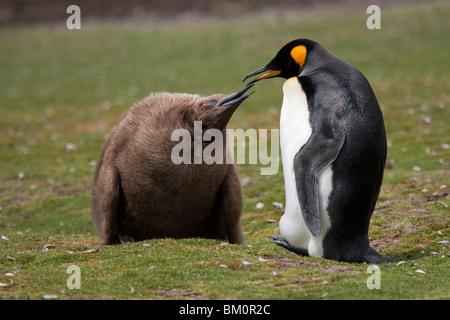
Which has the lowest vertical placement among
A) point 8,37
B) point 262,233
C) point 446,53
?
point 262,233

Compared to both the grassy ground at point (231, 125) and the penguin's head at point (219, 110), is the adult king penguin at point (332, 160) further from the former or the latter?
the penguin's head at point (219, 110)

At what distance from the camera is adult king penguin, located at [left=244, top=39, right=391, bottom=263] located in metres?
5.85

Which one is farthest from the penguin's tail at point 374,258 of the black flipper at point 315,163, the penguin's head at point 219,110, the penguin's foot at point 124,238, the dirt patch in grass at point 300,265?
the penguin's foot at point 124,238

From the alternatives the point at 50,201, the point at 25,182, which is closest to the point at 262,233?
the point at 50,201

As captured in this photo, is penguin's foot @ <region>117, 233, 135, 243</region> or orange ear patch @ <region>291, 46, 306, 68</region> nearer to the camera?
orange ear patch @ <region>291, 46, 306, 68</region>

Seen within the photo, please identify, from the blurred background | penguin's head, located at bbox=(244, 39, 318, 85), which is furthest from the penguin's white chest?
the blurred background

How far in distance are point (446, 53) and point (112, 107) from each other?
1151 centimetres

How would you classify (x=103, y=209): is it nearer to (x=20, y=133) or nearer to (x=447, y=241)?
(x=447, y=241)

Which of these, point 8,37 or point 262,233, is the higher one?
point 8,37

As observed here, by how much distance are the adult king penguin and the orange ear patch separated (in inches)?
5.8

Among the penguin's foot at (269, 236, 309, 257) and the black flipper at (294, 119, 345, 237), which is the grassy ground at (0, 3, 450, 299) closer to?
the penguin's foot at (269, 236, 309, 257)

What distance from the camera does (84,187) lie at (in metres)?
11.2

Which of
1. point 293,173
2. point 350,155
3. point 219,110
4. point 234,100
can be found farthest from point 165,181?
point 350,155
